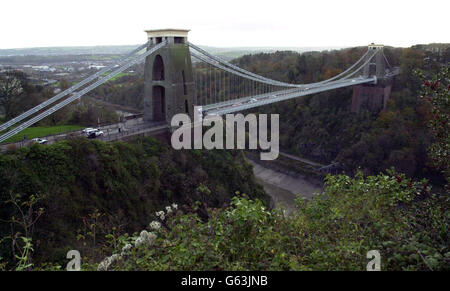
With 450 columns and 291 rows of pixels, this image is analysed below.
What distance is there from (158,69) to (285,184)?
9658 mm

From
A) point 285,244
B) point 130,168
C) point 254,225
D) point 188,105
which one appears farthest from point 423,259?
point 188,105

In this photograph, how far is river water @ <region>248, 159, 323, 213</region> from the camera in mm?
16906

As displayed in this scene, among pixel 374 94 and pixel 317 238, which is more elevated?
pixel 374 94

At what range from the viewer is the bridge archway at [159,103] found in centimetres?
1221

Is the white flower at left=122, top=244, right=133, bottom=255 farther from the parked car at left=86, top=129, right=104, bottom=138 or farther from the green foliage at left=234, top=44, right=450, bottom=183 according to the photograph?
the green foliage at left=234, top=44, right=450, bottom=183

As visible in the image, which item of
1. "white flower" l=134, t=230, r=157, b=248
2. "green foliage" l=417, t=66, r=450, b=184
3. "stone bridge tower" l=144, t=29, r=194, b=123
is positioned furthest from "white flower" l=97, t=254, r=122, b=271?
"stone bridge tower" l=144, t=29, r=194, b=123

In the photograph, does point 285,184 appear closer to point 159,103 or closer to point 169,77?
point 159,103

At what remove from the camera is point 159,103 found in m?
12.4

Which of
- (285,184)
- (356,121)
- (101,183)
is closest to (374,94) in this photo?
(356,121)

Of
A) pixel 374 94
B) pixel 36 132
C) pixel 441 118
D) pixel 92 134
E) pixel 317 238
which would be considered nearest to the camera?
pixel 317 238

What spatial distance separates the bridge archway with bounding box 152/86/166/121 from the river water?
23.0 feet

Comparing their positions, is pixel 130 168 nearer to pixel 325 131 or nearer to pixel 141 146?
pixel 141 146

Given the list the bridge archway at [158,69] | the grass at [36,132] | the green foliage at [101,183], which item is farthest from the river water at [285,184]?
the grass at [36,132]

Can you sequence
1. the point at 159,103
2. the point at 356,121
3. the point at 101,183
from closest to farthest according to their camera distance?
the point at 101,183 < the point at 159,103 < the point at 356,121
